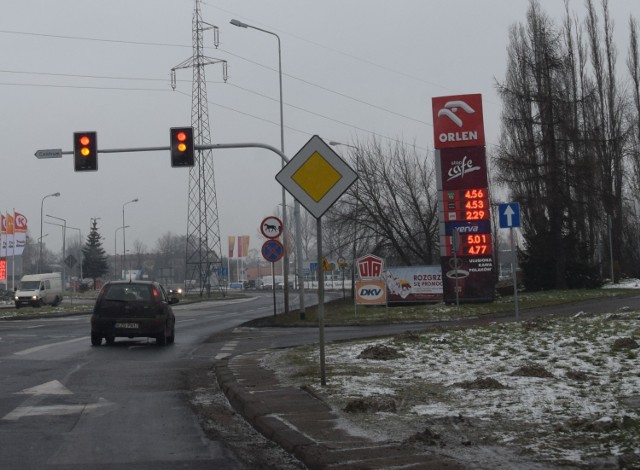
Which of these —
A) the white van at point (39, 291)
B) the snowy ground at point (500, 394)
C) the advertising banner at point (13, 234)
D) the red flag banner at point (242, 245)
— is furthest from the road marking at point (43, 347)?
the red flag banner at point (242, 245)

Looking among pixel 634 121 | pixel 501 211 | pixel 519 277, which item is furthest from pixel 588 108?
pixel 501 211

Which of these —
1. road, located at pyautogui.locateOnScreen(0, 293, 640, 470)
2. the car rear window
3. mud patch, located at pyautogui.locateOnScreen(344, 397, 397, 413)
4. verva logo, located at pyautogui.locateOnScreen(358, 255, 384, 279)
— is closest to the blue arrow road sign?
road, located at pyautogui.locateOnScreen(0, 293, 640, 470)

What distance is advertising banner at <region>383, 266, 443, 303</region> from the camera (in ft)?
125

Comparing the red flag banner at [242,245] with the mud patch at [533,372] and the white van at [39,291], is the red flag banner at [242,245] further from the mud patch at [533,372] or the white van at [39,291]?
the mud patch at [533,372]

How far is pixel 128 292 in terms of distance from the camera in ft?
61.4

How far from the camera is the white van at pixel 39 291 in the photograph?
2117 inches

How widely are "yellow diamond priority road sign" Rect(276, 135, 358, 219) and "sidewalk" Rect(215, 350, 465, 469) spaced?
7.35 ft

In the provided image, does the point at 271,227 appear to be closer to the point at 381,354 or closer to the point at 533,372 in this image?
the point at 381,354

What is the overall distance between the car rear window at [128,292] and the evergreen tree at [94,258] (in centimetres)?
9948

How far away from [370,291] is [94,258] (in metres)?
94.8

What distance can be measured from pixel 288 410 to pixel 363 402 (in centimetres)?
74

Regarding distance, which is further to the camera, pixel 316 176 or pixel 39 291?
pixel 39 291

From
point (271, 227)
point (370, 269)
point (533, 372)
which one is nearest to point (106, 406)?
point (533, 372)

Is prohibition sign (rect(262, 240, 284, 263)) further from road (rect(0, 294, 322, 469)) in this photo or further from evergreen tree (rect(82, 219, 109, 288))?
evergreen tree (rect(82, 219, 109, 288))
